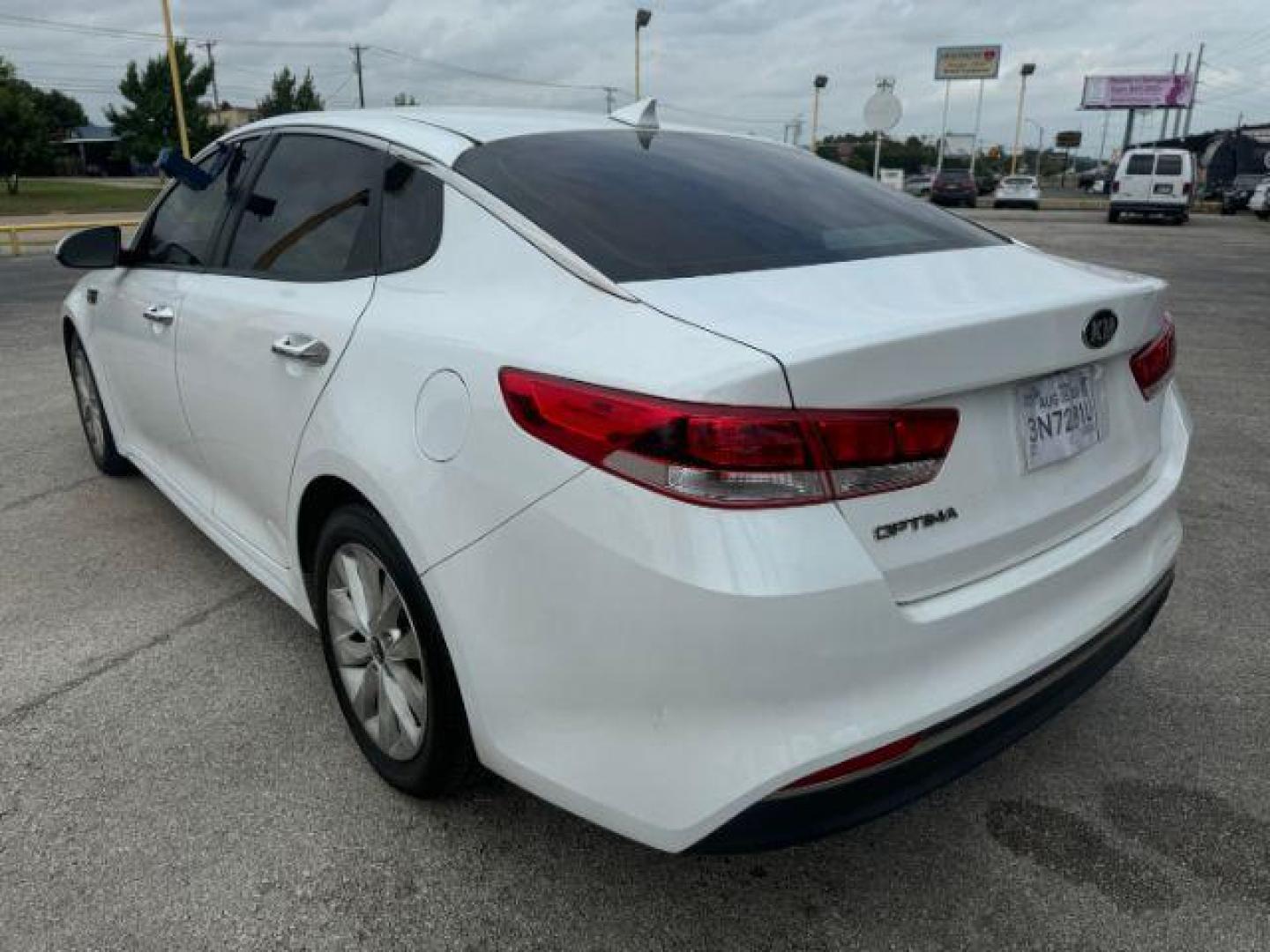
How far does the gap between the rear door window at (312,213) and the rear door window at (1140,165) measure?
29208 mm

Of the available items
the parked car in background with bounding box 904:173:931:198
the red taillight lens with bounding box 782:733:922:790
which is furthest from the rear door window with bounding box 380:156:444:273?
the parked car in background with bounding box 904:173:931:198

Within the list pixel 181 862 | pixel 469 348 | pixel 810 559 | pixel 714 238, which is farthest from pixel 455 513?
pixel 181 862

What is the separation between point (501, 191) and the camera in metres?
2.19

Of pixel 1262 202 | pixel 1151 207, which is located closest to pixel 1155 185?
pixel 1151 207

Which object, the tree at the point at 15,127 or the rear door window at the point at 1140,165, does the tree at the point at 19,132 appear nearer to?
the tree at the point at 15,127

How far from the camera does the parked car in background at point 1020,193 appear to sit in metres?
39.3

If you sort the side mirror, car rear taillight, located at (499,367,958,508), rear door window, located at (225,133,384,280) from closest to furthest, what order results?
car rear taillight, located at (499,367,958,508) < rear door window, located at (225,133,384,280) < the side mirror

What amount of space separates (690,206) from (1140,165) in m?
29.7

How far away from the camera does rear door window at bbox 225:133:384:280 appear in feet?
8.18

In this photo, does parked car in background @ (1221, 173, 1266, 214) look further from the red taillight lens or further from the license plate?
the red taillight lens

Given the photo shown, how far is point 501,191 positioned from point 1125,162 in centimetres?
3019

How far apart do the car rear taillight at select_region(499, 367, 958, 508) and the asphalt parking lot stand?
0.99m

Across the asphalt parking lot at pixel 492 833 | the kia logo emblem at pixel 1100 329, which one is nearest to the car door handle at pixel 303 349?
the asphalt parking lot at pixel 492 833

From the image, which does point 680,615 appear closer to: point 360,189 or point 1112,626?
point 1112,626
